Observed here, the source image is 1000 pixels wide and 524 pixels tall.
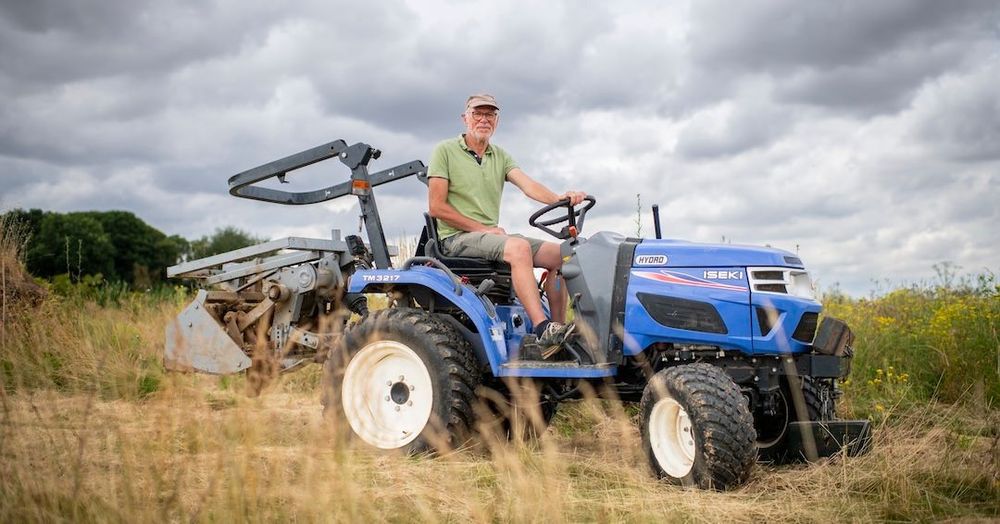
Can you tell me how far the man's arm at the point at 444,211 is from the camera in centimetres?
544

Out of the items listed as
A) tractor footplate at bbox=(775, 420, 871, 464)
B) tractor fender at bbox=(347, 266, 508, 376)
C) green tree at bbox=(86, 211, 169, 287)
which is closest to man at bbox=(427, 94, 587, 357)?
tractor fender at bbox=(347, 266, 508, 376)

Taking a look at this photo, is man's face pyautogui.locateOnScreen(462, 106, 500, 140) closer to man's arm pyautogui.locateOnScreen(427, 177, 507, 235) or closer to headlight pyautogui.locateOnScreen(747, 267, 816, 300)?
man's arm pyautogui.locateOnScreen(427, 177, 507, 235)

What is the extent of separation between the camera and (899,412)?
20.0 ft

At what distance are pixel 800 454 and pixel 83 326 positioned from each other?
799 centimetres

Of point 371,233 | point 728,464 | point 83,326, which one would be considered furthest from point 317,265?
point 83,326

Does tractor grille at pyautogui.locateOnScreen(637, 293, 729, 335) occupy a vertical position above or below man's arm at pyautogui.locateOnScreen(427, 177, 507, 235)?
below

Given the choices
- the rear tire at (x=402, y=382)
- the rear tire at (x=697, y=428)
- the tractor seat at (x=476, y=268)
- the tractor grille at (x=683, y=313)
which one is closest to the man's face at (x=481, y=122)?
the tractor seat at (x=476, y=268)

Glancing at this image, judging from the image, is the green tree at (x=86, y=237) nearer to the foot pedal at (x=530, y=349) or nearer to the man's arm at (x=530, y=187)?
the man's arm at (x=530, y=187)

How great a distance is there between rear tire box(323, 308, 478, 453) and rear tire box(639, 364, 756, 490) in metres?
1.16

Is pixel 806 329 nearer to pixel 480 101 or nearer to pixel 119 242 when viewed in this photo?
pixel 480 101

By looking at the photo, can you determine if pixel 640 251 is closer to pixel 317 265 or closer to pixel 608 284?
pixel 608 284

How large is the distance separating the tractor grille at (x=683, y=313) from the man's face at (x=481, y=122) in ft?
5.45

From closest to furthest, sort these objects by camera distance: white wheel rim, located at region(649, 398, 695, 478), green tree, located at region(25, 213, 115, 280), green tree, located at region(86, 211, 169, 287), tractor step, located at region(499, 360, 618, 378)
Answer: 1. white wheel rim, located at region(649, 398, 695, 478)
2. tractor step, located at region(499, 360, 618, 378)
3. green tree, located at region(25, 213, 115, 280)
4. green tree, located at region(86, 211, 169, 287)

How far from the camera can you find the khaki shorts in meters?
5.28
